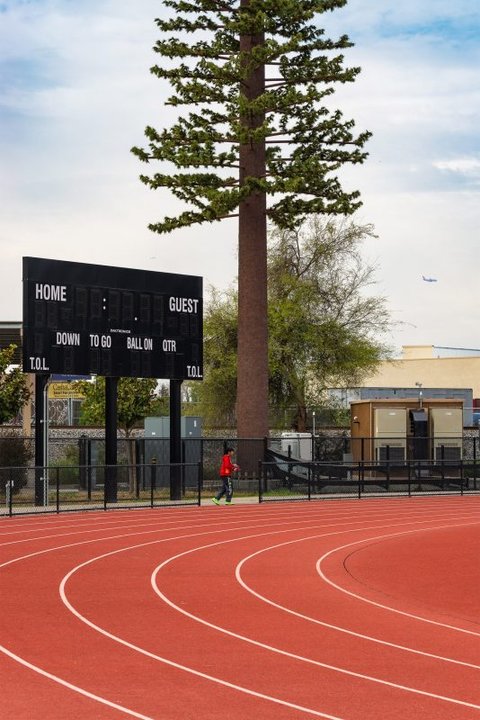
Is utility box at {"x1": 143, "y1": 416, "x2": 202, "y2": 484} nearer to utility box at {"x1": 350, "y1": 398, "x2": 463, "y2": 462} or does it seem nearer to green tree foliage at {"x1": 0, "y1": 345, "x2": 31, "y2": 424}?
green tree foliage at {"x1": 0, "y1": 345, "x2": 31, "y2": 424}

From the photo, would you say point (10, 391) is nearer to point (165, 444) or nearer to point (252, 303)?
point (165, 444)

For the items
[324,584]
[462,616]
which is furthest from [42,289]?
[462,616]

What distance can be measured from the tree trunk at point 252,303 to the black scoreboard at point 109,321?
934cm

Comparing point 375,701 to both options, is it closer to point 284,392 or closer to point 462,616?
point 462,616

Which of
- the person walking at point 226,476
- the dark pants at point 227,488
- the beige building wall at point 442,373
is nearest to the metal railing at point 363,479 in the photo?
the dark pants at point 227,488

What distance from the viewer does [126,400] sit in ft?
184

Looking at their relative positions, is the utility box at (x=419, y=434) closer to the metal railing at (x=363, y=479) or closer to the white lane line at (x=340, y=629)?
the metal railing at (x=363, y=479)

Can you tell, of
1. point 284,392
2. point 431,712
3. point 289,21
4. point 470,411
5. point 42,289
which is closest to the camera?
point 431,712

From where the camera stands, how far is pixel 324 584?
812 inches

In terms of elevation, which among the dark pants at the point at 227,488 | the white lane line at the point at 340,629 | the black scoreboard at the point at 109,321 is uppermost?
the black scoreboard at the point at 109,321

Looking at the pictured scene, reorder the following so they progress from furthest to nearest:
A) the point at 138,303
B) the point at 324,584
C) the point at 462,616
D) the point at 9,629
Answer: the point at 138,303, the point at 324,584, the point at 462,616, the point at 9,629

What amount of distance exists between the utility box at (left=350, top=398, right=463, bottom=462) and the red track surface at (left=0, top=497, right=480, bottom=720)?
1907cm

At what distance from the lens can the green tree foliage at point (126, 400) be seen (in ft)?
184

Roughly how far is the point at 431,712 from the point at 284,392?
190 ft
